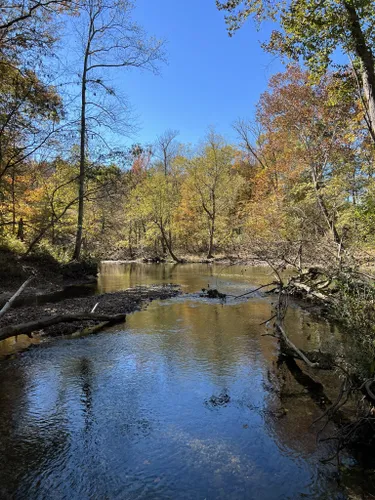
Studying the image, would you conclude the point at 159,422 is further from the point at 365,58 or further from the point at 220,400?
the point at 365,58

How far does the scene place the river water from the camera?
3939 mm

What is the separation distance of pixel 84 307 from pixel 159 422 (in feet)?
23.9

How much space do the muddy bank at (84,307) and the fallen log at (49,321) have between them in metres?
0.40

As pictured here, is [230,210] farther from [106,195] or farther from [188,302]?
[188,302]

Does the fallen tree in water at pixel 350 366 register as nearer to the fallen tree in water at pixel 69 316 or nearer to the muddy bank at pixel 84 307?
the fallen tree in water at pixel 69 316

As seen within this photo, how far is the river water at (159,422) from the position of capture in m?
3.94

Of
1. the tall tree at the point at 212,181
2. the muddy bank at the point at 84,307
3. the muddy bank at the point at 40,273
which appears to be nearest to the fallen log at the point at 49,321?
the muddy bank at the point at 84,307

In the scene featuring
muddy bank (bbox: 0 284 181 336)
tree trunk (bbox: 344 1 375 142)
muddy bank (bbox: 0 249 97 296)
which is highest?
tree trunk (bbox: 344 1 375 142)

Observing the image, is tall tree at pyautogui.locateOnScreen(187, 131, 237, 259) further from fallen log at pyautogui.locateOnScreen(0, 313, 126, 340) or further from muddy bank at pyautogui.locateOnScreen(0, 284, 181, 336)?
fallen log at pyautogui.locateOnScreen(0, 313, 126, 340)

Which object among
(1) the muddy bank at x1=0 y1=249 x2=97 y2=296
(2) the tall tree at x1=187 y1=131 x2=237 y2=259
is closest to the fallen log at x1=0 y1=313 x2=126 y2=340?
(1) the muddy bank at x1=0 y1=249 x2=97 y2=296

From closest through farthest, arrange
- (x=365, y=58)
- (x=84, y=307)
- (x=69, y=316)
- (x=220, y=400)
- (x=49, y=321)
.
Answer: (x=220, y=400), (x=365, y=58), (x=49, y=321), (x=69, y=316), (x=84, y=307)

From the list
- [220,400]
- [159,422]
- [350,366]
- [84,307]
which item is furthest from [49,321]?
[350,366]

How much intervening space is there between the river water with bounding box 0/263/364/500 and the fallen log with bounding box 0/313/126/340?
0.50m

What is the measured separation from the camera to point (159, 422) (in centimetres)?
525
